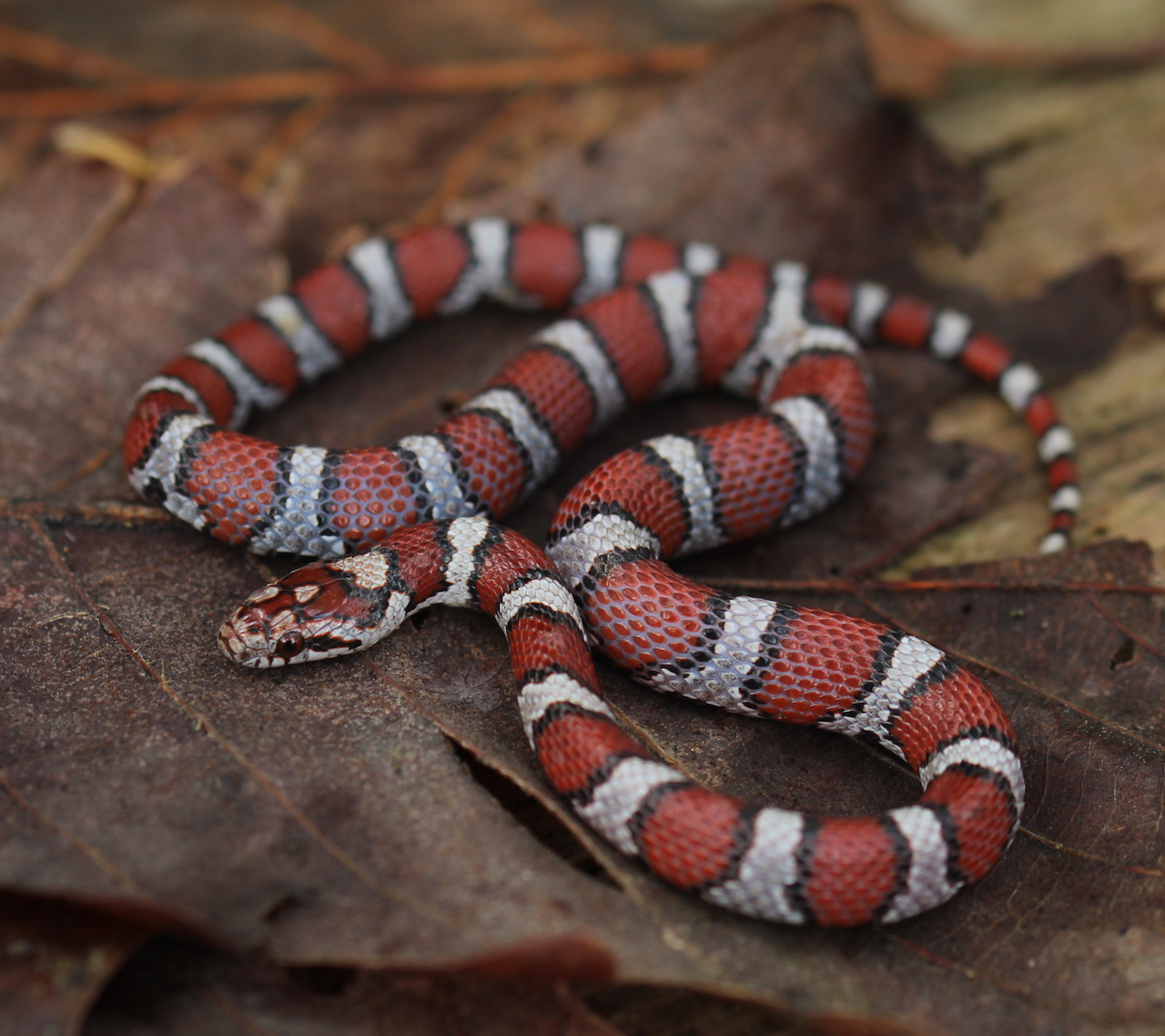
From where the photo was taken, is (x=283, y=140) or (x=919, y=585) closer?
(x=919, y=585)

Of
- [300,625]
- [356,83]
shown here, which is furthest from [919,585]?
[356,83]

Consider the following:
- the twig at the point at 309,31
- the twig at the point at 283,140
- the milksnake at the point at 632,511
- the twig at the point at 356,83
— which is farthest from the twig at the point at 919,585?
the twig at the point at 309,31

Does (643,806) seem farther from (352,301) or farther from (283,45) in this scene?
(283,45)

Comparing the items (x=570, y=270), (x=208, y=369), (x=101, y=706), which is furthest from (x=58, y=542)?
(x=570, y=270)

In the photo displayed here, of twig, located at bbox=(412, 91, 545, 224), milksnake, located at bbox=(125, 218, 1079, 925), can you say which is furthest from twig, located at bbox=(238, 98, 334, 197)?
milksnake, located at bbox=(125, 218, 1079, 925)

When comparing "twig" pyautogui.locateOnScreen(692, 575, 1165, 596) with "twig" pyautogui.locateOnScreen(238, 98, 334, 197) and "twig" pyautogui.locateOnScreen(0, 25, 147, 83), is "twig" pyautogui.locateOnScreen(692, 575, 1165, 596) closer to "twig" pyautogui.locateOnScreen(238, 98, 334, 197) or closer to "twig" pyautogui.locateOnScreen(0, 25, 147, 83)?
"twig" pyautogui.locateOnScreen(238, 98, 334, 197)

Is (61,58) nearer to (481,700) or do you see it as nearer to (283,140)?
(283,140)
